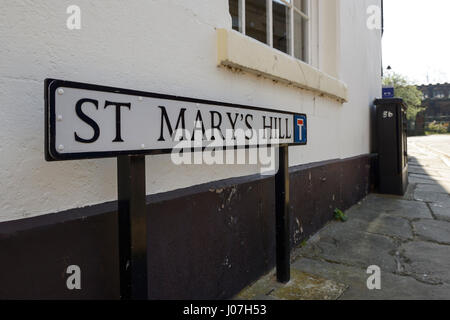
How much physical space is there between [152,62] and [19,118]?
2.07ft

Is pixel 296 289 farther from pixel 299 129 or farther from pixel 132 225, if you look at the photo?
pixel 132 225

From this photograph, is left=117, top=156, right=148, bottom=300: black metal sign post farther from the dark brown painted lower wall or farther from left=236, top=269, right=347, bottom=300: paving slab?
left=236, top=269, right=347, bottom=300: paving slab

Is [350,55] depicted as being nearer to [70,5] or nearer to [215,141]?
[215,141]

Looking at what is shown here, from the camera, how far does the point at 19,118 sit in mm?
998

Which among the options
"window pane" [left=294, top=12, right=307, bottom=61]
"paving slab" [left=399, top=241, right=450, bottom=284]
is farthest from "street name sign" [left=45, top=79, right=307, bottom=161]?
"window pane" [left=294, top=12, right=307, bottom=61]

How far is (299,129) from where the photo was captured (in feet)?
6.56

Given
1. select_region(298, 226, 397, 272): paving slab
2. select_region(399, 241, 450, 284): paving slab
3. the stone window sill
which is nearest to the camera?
the stone window sill

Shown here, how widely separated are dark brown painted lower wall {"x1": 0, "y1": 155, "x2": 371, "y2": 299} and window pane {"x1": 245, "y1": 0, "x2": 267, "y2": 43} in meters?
1.15

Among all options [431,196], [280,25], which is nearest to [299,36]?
[280,25]

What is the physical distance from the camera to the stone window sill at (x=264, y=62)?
1831 mm

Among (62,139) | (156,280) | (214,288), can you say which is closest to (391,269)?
(214,288)

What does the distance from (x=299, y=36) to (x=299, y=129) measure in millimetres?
1767

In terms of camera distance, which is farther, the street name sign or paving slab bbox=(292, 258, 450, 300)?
paving slab bbox=(292, 258, 450, 300)

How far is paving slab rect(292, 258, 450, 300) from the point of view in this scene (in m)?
1.92
